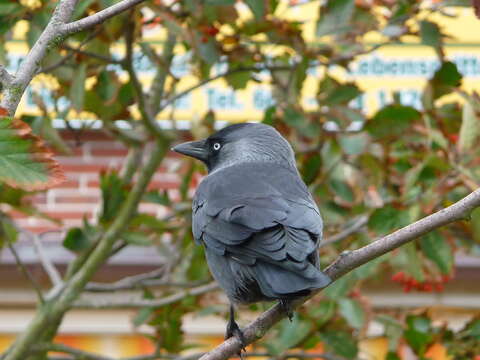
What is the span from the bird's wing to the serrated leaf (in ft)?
2.34

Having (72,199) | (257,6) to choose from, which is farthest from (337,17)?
(72,199)

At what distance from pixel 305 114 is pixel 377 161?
1.18 feet

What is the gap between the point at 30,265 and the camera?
5.98 metres

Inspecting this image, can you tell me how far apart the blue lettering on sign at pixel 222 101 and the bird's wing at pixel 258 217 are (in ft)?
10.7

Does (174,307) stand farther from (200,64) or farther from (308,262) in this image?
(308,262)

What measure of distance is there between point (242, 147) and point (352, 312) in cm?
83

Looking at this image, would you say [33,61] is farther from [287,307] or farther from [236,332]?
[236,332]

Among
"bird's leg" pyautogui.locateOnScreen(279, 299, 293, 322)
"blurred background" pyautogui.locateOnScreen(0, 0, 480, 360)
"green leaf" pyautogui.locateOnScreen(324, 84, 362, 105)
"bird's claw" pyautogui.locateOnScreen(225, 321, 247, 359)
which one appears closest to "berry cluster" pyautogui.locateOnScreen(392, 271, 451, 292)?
"blurred background" pyautogui.locateOnScreen(0, 0, 480, 360)

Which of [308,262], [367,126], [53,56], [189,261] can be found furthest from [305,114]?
[308,262]

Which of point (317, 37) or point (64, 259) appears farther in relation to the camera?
point (64, 259)

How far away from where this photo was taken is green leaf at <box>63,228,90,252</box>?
358cm

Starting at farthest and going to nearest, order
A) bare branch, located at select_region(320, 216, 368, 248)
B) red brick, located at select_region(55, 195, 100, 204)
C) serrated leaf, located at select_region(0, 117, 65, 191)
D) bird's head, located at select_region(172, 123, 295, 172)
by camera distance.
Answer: red brick, located at select_region(55, 195, 100, 204) < bare branch, located at select_region(320, 216, 368, 248) < bird's head, located at select_region(172, 123, 295, 172) < serrated leaf, located at select_region(0, 117, 65, 191)

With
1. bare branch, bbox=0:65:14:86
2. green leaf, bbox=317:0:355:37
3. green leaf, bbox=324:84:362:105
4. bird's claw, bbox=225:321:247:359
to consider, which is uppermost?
bare branch, bbox=0:65:14:86

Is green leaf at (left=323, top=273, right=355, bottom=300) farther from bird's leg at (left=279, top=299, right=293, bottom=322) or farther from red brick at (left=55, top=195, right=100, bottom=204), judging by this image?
red brick at (left=55, top=195, right=100, bottom=204)
